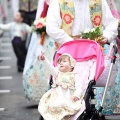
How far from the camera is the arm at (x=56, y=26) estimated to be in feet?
28.6

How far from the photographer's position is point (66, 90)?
7977 millimetres

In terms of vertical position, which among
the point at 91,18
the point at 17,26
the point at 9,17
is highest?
the point at 91,18

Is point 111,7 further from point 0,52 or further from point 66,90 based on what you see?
point 0,52

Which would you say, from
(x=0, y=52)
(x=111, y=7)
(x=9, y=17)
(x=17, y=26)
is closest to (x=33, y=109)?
(x=111, y=7)

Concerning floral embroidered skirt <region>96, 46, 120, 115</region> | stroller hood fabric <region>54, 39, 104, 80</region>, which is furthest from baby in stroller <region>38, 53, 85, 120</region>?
floral embroidered skirt <region>96, 46, 120, 115</region>

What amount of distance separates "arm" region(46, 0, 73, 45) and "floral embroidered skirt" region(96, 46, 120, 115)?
A: 2.49 ft

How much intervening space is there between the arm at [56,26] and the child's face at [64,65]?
700mm

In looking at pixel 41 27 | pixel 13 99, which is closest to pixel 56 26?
pixel 41 27

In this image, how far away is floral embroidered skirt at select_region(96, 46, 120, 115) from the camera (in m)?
8.92

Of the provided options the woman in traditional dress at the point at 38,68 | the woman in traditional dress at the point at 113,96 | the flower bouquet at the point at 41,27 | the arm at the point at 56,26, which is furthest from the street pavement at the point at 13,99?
the arm at the point at 56,26

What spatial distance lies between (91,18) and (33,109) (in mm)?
2263

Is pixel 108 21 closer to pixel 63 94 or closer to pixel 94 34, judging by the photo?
pixel 94 34

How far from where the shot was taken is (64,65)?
8.03m

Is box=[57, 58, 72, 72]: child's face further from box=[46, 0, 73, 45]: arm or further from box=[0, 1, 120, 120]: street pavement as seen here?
box=[0, 1, 120, 120]: street pavement
